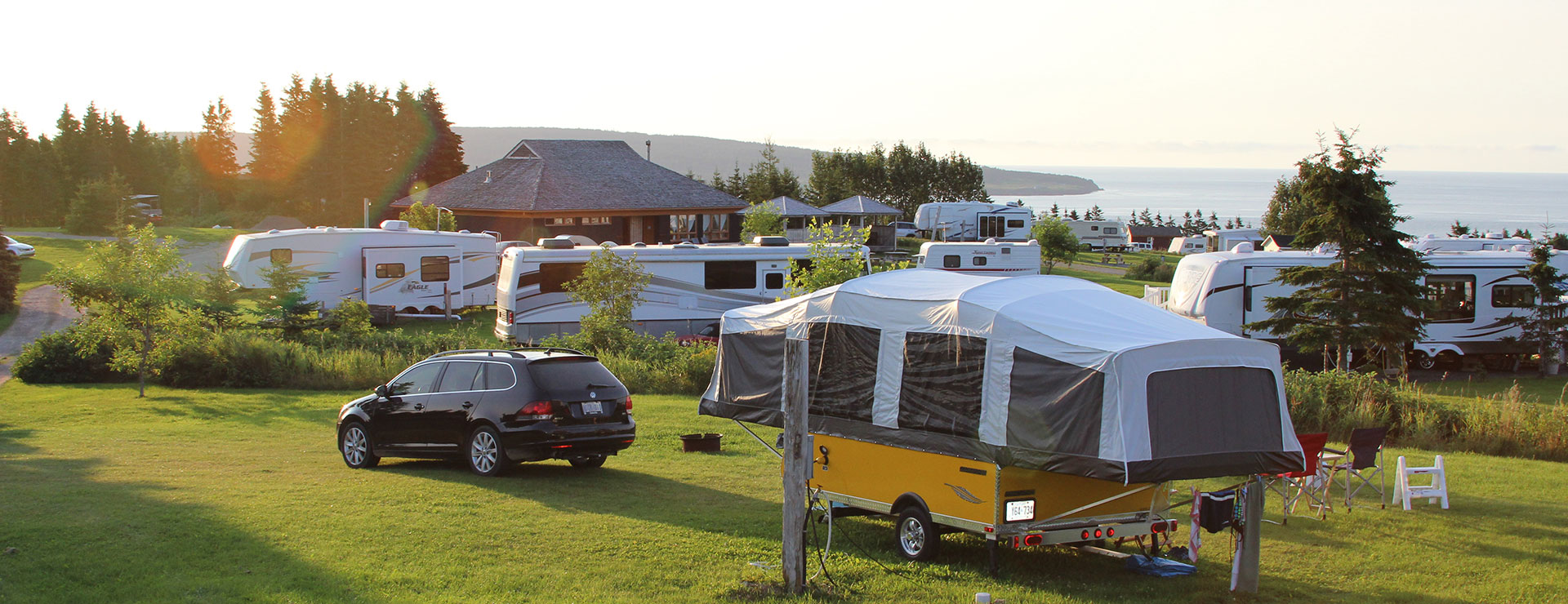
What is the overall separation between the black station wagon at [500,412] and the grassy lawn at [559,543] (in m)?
0.32

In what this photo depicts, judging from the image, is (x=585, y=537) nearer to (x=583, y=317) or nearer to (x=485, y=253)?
(x=583, y=317)

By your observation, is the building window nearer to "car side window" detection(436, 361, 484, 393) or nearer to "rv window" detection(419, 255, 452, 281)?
"rv window" detection(419, 255, 452, 281)

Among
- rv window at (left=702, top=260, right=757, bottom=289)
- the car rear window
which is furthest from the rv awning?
rv window at (left=702, top=260, right=757, bottom=289)

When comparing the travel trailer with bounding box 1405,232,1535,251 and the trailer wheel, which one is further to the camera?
the travel trailer with bounding box 1405,232,1535,251

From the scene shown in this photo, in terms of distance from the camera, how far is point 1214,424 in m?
7.34

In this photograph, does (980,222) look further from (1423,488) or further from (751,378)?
(751,378)

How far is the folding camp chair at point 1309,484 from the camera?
9.41 meters

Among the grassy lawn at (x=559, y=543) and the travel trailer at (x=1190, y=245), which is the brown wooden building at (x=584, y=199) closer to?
the travel trailer at (x=1190, y=245)

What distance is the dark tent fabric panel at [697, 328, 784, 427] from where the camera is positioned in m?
9.53

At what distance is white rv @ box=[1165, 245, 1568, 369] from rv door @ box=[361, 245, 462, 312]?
1853 cm

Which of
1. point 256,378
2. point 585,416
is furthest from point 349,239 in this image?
point 585,416

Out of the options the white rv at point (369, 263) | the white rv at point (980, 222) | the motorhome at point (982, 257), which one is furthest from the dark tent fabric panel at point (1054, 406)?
the white rv at point (980, 222)

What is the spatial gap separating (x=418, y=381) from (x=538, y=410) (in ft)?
5.89

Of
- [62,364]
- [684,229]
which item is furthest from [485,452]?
[684,229]
